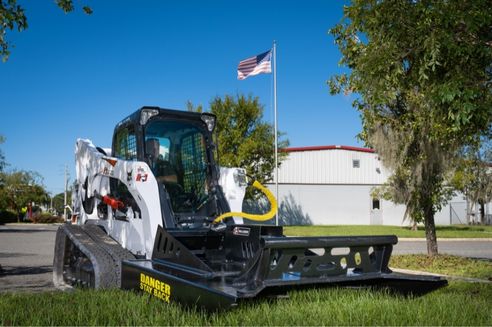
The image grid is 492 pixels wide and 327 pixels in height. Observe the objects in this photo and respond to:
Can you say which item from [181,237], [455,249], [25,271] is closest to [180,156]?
[181,237]

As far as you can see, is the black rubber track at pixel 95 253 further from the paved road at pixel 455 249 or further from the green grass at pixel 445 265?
the paved road at pixel 455 249

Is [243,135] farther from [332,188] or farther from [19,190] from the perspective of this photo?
[19,190]

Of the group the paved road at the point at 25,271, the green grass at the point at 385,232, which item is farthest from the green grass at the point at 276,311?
the green grass at the point at 385,232

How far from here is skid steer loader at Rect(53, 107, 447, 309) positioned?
4949 mm

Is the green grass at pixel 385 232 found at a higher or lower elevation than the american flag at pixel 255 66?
lower

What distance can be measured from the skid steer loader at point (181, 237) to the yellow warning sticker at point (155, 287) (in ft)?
0.03

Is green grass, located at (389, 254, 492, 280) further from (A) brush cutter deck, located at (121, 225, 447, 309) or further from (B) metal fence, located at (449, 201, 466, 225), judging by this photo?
(B) metal fence, located at (449, 201, 466, 225)

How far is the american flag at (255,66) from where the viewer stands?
25.1m

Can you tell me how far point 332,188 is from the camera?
152 feet

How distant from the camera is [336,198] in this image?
46.4 metres

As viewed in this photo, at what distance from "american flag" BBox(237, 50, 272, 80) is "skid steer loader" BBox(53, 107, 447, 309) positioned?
55.0ft

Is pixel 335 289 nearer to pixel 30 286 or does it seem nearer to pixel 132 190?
pixel 132 190

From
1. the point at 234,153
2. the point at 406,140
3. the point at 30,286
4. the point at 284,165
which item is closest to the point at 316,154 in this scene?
the point at 284,165

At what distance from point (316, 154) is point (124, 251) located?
39.8 metres
